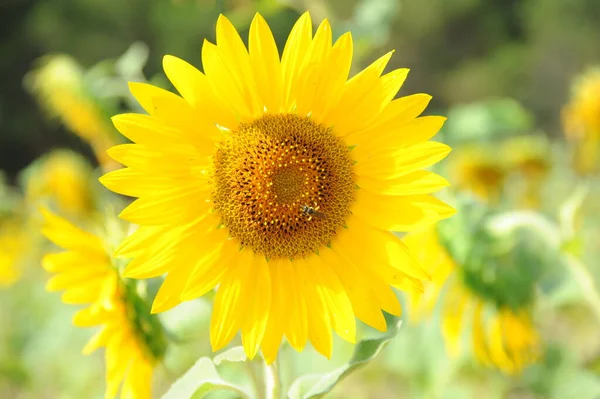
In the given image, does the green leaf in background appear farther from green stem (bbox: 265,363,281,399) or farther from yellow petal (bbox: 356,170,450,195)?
green stem (bbox: 265,363,281,399)

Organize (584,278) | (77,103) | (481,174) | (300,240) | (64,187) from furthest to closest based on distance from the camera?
(64,187)
(481,174)
(77,103)
(584,278)
(300,240)

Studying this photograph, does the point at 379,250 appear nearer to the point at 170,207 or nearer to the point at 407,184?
the point at 407,184

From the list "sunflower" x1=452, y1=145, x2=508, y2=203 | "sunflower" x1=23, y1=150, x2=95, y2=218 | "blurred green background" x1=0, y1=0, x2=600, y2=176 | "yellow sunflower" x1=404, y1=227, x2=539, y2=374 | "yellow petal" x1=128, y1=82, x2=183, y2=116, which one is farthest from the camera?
"blurred green background" x1=0, y1=0, x2=600, y2=176

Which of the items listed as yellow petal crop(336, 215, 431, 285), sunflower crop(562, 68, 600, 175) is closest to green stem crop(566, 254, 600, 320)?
yellow petal crop(336, 215, 431, 285)

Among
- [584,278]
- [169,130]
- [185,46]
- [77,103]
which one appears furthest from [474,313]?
[185,46]

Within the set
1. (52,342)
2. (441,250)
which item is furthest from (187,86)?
(52,342)

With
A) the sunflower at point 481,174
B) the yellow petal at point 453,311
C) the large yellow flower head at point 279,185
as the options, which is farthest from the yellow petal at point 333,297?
the sunflower at point 481,174

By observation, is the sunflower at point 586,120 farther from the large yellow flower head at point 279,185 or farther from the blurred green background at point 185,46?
the blurred green background at point 185,46
